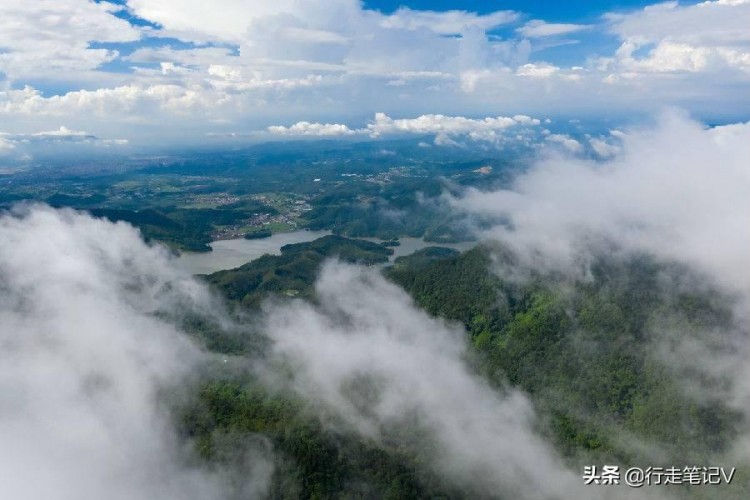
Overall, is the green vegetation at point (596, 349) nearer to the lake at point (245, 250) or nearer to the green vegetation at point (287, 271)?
the green vegetation at point (287, 271)

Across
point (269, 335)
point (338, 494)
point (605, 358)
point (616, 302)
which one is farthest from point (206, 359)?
point (616, 302)

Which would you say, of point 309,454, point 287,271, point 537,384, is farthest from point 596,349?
point 287,271

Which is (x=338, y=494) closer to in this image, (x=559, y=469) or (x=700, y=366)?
(x=559, y=469)

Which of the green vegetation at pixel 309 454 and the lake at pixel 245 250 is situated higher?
the lake at pixel 245 250

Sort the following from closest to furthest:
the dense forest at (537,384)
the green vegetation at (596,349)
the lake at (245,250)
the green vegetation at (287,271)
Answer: the dense forest at (537,384) → the green vegetation at (596,349) → the green vegetation at (287,271) → the lake at (245,250)

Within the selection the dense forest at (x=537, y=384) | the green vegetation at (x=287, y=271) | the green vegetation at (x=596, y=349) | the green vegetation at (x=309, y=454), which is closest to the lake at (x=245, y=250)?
the green vegetation at (x=287, y=271)

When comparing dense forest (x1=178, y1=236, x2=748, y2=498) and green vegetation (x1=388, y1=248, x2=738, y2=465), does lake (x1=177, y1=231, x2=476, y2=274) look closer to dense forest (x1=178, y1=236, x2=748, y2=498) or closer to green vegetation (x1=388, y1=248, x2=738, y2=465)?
dense forest (x1=178, y1=236, x2=748, y2=498)

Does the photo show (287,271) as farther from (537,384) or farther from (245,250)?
(537,384)

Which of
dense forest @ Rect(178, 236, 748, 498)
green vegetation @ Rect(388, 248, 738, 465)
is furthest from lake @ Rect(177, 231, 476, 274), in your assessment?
green vegetation @ Rect(388, 248, 738, 465)
